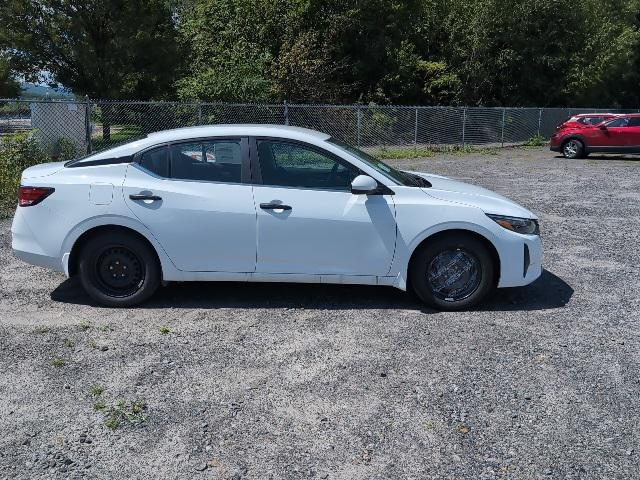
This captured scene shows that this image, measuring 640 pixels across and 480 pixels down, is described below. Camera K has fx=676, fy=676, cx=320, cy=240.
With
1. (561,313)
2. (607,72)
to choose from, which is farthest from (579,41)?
(561,313)

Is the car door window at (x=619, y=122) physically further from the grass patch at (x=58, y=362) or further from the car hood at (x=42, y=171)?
the grass patch at (x=58, y=362)

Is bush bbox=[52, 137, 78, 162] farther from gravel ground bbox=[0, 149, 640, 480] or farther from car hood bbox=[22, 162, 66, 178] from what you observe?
car hood bbox=[22, 162, 66, 178]

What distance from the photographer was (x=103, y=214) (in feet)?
18.9

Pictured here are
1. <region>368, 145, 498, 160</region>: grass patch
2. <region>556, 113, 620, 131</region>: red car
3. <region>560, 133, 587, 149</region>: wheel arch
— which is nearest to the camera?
<region>368, 145, 498, 160</region>: grass patch

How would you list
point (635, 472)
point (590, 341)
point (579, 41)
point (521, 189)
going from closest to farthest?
point (635, 472) → point (590, 341) → point (521, 189) → point (579, 41)

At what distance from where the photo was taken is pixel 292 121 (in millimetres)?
21266

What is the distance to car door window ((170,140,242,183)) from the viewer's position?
592cm

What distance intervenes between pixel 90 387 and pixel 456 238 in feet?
10.4

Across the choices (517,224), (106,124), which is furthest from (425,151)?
(517,224)

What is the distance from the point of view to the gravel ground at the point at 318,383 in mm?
3604

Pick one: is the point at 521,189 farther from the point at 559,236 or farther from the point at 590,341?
the point at 590,341

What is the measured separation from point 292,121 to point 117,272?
15.9 meters

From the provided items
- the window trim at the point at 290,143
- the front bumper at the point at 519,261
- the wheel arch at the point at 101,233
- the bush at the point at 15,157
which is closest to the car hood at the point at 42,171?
the wheel arch at the point at 101,233

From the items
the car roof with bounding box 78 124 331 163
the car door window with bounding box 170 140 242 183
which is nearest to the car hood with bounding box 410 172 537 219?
the car roof with bounding box 78 124 331 163
